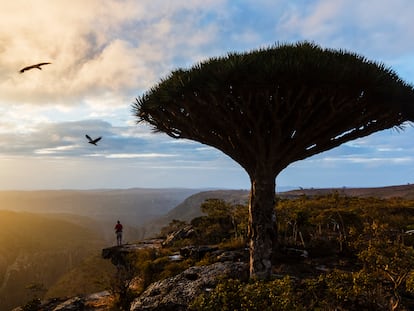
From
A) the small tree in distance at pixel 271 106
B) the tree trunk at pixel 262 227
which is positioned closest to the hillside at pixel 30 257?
the tree trunk at pixel 262 227

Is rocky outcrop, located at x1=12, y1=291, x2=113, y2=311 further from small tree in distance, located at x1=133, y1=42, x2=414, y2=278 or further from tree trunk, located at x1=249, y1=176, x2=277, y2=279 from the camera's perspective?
small tree in distance, located at x1=133, y1=42, x2=414, y2=278

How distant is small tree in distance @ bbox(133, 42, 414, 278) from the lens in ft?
30.5

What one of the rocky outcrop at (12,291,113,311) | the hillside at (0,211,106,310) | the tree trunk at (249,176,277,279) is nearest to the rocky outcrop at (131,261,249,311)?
the tree trunk at (249,176,277,279)

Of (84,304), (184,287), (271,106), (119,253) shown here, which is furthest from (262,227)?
(119,253)

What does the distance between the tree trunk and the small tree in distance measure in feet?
0.09

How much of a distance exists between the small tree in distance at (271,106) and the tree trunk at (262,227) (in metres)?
0.03

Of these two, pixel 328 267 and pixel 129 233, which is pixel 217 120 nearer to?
pixel 328 267

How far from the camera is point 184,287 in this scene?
1130 centimetres

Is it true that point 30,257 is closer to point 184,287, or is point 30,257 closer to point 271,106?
point 184,287

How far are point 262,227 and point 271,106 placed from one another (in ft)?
11.5

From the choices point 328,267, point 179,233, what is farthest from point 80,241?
point 328,267

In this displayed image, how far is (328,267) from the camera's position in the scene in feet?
43.2

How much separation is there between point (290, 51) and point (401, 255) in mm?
5706

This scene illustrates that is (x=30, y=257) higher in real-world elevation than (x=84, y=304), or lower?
lower
